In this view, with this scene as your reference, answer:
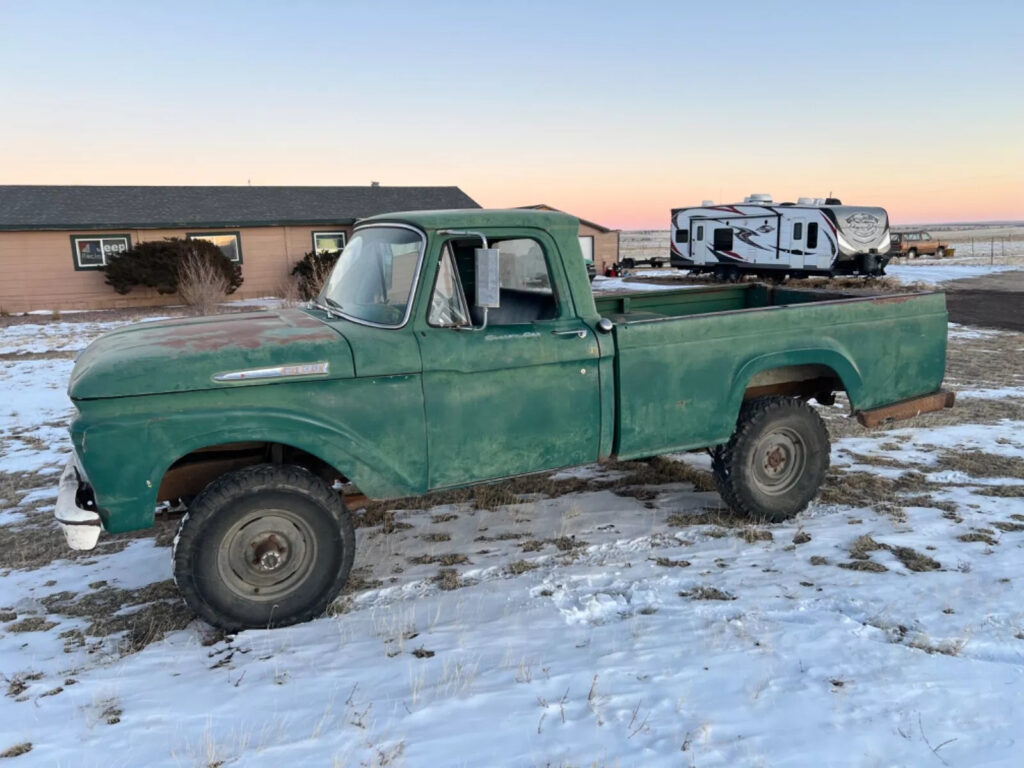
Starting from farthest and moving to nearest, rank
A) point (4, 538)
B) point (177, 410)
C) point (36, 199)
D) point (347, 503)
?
1. point (36, 199)
2. point (4, 538)
3. point (347, 503)
4. point (177, 410)

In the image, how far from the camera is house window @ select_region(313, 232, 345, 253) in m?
26.0

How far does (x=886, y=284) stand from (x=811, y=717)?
2476cm

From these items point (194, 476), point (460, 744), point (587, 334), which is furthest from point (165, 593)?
point (587, 334)

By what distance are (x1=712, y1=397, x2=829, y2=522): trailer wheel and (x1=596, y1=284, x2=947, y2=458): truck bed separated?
0.62 feet

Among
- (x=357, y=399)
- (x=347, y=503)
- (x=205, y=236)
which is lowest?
A: (x=347, y=503)

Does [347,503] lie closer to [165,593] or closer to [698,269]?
[165,593]

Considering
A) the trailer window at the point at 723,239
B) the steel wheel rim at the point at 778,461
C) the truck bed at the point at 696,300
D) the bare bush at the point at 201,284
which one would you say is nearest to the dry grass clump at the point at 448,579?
the steel wheel rim at the point at 778,461

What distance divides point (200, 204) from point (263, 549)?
82.5 feet

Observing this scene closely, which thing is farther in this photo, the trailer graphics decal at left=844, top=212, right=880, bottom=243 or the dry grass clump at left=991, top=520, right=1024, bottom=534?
the trailer graphics decal at left=844, top=212, right=880, bottom=243

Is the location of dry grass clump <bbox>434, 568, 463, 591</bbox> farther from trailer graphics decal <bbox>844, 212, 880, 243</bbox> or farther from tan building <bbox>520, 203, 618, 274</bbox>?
tan building <bbox>520, 203, 618, 274</bbox>

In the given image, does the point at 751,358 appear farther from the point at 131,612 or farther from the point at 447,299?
the point at 131,612

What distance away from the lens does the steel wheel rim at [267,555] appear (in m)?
3.83

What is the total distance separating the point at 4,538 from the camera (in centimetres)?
532

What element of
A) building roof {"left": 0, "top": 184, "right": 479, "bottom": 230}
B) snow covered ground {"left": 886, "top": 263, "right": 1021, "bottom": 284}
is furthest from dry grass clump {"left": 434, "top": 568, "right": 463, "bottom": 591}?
snow covered ground {"left": 886, "top": 263, "right": 1021, "bottom": 284}
